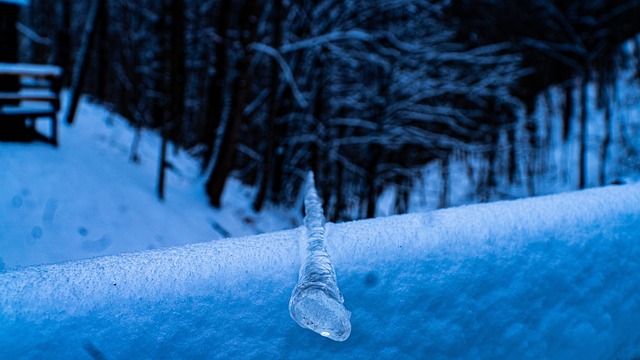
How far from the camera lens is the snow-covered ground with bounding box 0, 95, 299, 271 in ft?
18.7

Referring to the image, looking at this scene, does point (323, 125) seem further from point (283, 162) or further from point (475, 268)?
point (475, 268)

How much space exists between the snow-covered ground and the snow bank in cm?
300

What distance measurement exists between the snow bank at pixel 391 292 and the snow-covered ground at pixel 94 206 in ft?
9.85

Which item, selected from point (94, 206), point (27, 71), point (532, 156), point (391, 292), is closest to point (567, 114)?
point (532, 156)

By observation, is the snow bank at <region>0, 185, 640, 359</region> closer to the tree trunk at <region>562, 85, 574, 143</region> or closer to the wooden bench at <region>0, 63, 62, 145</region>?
the wooden bench at <region>0, 63, 62, 145</region>

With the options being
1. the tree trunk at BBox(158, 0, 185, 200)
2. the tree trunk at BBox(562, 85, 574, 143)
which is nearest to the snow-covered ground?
the tree trunk at BBox(158, 0, 185, 200)

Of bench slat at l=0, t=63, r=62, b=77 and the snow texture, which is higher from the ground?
the snow texture

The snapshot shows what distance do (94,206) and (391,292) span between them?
19.2 ft

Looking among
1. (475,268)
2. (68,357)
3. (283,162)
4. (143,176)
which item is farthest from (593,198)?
(283,162)

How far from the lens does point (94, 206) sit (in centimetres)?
683

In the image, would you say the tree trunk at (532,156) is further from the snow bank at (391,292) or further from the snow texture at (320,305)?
the snow texture at (320,305)

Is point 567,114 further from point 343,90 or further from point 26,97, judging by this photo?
point 26,97

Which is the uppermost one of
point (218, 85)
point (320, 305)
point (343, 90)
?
point (320, 305)

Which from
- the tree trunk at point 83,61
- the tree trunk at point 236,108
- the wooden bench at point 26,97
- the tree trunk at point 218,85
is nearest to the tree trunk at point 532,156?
the tree trunk at point 218,85
